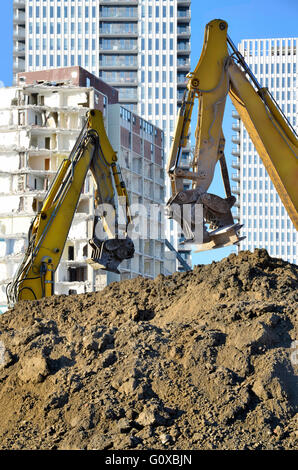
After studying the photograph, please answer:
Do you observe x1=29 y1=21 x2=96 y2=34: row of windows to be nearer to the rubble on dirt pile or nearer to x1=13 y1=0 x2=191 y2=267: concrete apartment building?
x1=13 y1=0 x2=191 y2=267: concrete apartment building

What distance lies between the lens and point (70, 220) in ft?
81.7

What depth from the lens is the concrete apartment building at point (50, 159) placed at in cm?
5828

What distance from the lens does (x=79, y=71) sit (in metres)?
66.9

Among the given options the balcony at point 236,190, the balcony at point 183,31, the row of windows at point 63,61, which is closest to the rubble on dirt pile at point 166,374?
the balcony at point 236,190

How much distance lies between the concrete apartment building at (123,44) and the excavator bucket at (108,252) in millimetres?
100036

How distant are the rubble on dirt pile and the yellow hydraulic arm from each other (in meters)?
8.02

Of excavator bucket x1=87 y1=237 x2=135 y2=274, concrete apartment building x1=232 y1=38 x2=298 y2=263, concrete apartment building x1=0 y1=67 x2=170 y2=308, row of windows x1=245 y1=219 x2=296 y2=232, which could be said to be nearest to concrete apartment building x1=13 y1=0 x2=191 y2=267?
concrete apartment building x1=232 y1=38 x2=298 y2=263

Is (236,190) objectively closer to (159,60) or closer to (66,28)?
(159,60)

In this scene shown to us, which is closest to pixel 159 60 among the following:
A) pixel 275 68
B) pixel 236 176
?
pixel 275 68

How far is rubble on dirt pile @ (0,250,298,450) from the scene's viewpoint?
38.1ft

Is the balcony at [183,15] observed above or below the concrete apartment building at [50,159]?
above

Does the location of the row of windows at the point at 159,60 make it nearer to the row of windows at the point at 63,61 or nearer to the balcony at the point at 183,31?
the balcony at the point at 183,31

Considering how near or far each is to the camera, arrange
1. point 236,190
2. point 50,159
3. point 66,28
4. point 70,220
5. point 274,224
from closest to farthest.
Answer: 1. point 70,220
2. point 50,159
3. point 274,224
4. point 236,190
5. point 66,28

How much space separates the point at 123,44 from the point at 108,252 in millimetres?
106319
